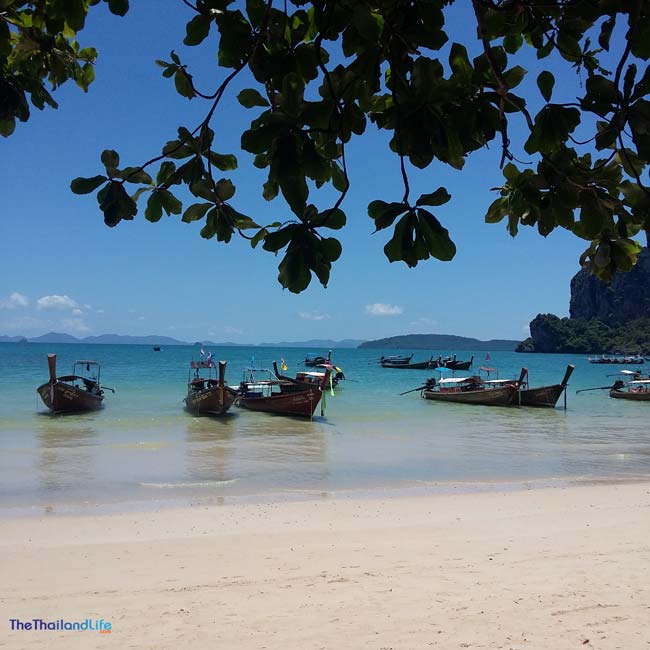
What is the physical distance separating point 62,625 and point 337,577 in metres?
2.76

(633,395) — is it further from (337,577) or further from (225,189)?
(225,189)

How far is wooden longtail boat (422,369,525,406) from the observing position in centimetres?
3309

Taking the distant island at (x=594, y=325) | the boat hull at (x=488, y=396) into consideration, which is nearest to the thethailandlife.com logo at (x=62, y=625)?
Answer: the boat hull at (x=488, y=396)

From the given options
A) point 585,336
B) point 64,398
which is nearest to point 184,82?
point 64,398

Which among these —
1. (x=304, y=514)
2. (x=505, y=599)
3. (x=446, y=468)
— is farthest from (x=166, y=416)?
(x=505, y=599)

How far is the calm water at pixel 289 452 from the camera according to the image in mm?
12656

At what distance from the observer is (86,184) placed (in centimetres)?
184

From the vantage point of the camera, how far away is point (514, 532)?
858 centimetres

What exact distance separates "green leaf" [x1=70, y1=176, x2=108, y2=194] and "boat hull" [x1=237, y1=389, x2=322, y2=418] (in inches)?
925

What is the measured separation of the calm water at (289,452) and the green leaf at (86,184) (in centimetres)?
1016

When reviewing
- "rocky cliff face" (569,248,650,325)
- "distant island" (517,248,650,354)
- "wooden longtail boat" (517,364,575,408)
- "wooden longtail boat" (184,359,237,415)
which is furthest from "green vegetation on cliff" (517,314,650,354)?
"wooden longtail boat" (184,359,237,415)

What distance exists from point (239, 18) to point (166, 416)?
26.8 meters

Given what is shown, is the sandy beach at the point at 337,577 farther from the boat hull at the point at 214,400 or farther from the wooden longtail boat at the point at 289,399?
the boat hull at the point at 214,400

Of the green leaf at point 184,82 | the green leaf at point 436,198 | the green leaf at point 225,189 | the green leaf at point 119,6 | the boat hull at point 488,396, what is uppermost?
the green leaf at point 119,6
